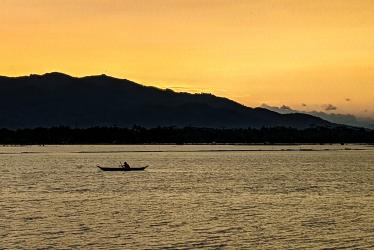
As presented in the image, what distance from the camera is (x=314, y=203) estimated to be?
69.2 meters

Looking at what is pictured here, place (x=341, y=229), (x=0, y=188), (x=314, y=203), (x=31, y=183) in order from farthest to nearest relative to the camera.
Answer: (x=31, y=183)
(x=0, y=188)
(x=314, y=203)
(x=341, y=229)

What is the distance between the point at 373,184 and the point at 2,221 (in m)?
59.0

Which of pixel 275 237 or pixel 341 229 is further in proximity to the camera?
pixel 341 229

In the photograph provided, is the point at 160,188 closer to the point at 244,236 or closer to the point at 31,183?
the point at 31,183

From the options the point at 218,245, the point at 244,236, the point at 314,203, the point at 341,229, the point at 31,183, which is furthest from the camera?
the point at 31,183

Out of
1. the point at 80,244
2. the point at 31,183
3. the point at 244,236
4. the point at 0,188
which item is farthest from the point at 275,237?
the point at 31,183

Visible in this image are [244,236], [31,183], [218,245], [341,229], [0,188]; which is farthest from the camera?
[31,183]

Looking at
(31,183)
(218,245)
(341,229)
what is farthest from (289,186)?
(218,245)

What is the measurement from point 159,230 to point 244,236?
626 cm

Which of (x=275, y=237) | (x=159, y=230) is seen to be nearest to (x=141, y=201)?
(x=159, y=230)

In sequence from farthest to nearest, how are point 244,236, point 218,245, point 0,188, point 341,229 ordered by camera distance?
point 0,188, point 341,229, point 244,236, point 218,245

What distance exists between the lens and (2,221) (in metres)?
53.8

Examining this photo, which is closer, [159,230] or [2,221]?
[159,230]

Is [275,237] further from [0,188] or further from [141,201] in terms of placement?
[0,188]
